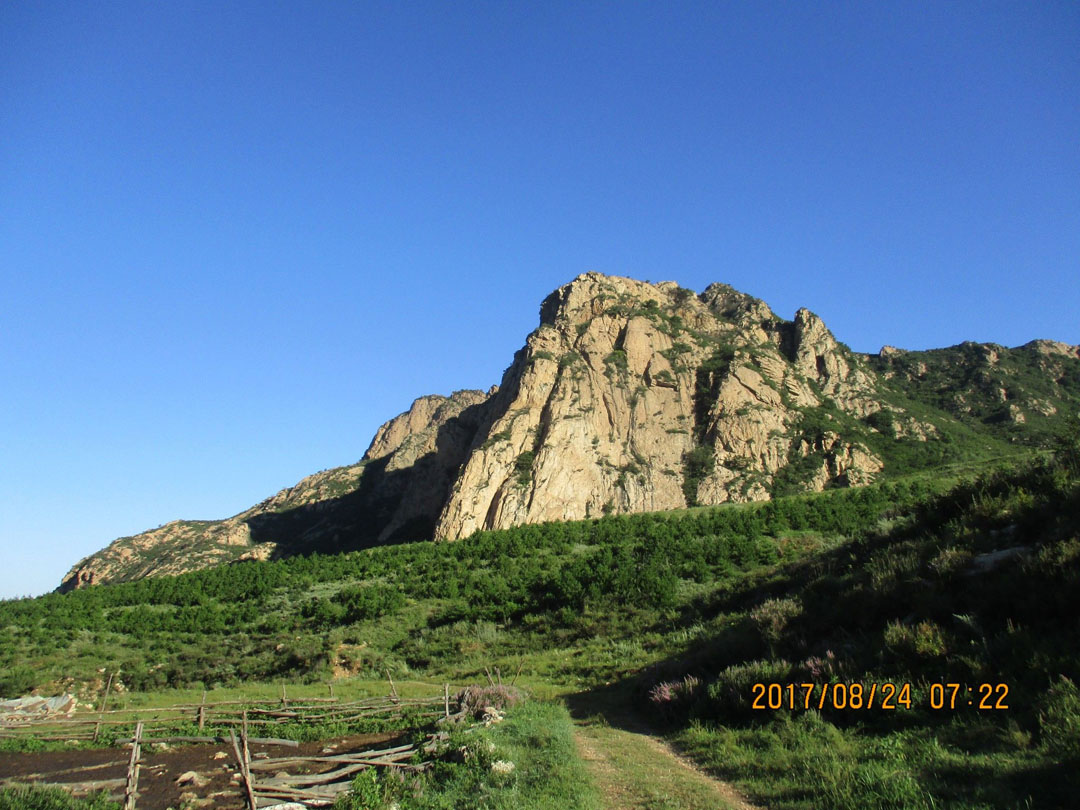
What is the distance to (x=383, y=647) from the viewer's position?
2673 cm

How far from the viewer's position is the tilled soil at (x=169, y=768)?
9047mm

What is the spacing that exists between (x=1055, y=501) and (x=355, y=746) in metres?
13.5

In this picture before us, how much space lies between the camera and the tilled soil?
9047 millimetres

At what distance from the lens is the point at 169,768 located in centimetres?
1069

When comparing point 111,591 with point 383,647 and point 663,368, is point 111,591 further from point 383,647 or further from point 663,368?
point 663,368

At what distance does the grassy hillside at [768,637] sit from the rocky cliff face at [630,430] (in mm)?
39760

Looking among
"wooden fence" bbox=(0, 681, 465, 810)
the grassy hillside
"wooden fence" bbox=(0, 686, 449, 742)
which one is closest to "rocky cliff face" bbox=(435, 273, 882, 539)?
the grassy hillside

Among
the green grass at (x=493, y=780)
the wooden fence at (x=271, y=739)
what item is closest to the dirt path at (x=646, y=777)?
the green grass at (x=493, y=780)

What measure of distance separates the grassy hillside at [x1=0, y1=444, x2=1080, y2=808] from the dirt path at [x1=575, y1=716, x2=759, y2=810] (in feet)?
1.54

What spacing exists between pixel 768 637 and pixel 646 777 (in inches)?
177

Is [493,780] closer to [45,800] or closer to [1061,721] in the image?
[45,800]
